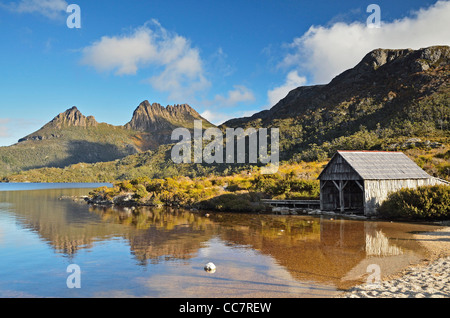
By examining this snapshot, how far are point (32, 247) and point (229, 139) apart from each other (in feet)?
Result: 313

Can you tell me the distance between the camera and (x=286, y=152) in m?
82.2

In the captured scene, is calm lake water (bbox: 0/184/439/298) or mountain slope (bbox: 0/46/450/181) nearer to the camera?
calm lake water (bbox: 0/184/439/298)

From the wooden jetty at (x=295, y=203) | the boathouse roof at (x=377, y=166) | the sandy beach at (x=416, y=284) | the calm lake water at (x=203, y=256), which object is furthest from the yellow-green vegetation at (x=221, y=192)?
the sandy beach at (x=416, y=284)

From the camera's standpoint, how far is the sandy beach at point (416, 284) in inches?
348


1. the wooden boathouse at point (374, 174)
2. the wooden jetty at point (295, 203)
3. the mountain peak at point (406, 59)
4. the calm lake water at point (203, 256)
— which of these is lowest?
the calm lake water at point (203, 256)

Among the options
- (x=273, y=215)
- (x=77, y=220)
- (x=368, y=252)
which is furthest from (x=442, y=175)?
(x=77, y=220)

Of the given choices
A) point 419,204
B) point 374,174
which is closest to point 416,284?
point 419,204

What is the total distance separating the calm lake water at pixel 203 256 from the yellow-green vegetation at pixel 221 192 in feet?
28.6

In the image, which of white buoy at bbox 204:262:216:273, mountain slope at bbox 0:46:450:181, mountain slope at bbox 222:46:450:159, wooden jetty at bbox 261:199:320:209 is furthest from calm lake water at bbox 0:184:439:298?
mountain slope at bbox 222:46:450:159

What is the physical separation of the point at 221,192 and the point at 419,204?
22.2 meters

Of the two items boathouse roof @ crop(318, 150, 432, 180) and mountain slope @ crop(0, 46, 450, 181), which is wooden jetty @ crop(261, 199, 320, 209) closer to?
boathouse roof @ crop(318, 150, 432, 180)

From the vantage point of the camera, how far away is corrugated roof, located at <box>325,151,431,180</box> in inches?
988

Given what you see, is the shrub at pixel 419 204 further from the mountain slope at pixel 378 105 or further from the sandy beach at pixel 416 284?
the mountain slope at pixel 378 105

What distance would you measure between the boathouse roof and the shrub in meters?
1.81
